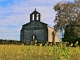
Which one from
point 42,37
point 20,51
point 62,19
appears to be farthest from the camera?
point 42,37

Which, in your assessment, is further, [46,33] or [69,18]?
[46,33]

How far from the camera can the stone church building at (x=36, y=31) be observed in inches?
2729

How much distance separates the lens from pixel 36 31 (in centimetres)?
6969

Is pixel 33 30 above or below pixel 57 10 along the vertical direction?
below

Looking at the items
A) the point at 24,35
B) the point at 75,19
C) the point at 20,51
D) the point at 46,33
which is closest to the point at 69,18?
the point at 75,19

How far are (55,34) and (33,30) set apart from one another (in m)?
6.41

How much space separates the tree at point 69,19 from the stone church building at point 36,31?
10.8 meters

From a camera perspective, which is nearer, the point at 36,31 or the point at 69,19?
the point at 69,19

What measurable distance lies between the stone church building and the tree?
10807 millimetres

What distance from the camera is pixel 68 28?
58.2m

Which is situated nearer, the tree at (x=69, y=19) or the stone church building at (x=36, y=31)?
the tree at (x=69, y=19)

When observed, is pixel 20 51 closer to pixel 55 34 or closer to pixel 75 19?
pixel 75 19

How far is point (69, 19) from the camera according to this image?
191 ft

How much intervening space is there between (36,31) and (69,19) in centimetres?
1416
